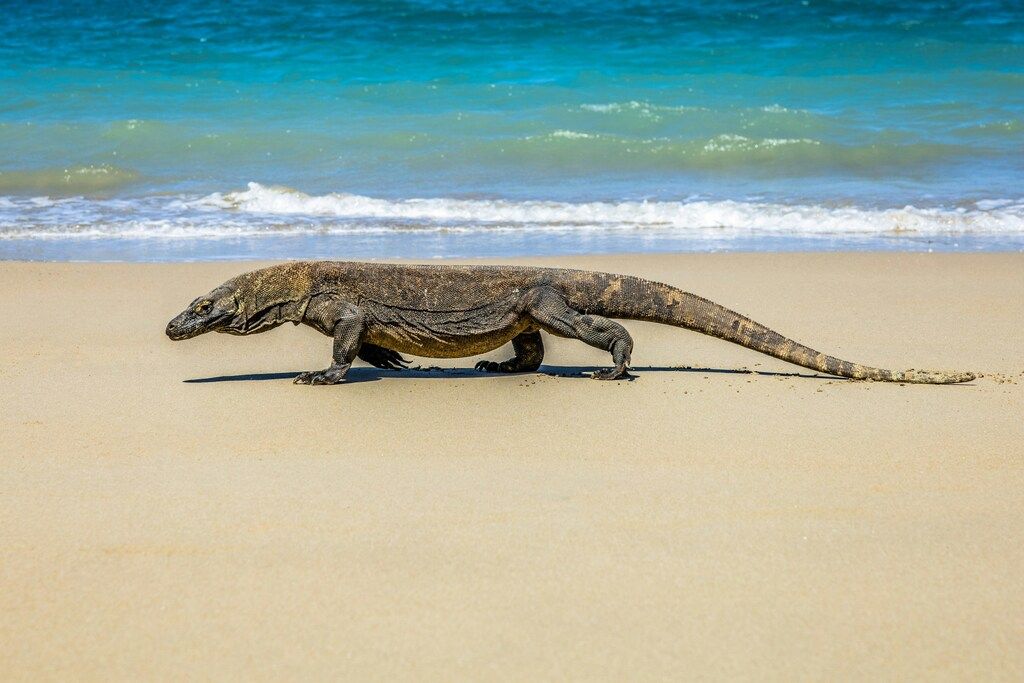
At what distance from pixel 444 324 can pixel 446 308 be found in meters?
0.11

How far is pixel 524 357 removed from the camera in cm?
846

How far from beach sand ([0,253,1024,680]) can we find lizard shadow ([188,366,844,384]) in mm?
48

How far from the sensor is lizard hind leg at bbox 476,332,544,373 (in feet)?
27.6

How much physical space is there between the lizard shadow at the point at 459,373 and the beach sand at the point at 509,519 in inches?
1.9

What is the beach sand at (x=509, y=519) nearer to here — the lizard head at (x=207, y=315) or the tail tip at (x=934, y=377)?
the tail tip at (x=934, y=377)

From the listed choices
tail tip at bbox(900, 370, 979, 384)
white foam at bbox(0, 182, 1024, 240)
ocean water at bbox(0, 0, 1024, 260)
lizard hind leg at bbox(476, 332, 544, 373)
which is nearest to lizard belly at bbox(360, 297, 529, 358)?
lizard hind leg at bbox(476, 332, 544, 373)

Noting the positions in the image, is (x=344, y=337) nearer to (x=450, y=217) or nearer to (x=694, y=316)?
(x=694, y=316)

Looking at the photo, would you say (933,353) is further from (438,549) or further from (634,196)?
(634,196)

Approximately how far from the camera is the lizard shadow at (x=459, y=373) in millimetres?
8109

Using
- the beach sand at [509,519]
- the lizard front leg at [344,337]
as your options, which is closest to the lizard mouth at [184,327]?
the beach sand at [509,519]

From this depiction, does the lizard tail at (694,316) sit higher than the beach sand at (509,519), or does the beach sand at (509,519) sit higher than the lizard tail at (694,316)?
the lizard tail at (694,316)

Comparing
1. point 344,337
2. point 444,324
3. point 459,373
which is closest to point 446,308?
point 444,324

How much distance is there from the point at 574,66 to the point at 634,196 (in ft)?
52.2

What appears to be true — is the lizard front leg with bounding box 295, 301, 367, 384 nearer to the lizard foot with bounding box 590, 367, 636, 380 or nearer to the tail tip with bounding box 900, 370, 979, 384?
the lizard foot with bounding box 590, 367, 636, 380
